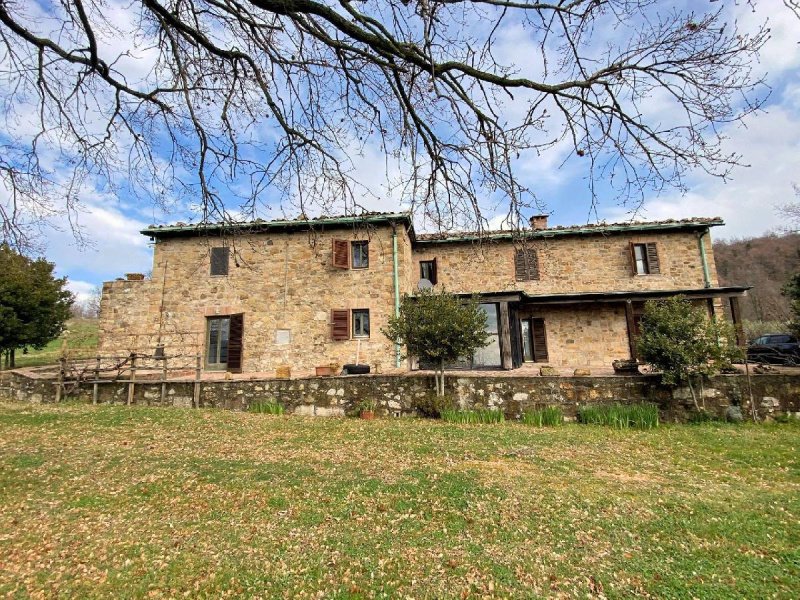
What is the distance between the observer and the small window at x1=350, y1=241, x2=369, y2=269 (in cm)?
1523

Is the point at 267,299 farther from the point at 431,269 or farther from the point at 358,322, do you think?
the point at 431,269

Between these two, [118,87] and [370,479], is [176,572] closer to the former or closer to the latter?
[370,479]

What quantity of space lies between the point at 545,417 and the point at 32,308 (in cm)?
2298

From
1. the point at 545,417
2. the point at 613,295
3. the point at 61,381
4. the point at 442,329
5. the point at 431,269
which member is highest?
the point at 431,269

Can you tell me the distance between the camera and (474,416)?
32.0 ft

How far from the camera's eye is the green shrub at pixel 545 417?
9.47 m

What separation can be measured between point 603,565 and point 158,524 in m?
4.33

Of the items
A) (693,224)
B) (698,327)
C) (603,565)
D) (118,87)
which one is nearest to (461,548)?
(603,565)

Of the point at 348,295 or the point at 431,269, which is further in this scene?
the point at 431,269

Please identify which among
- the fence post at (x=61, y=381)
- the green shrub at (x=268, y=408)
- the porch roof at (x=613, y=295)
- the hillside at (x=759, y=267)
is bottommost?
the green shrub at (x=268, y=408)

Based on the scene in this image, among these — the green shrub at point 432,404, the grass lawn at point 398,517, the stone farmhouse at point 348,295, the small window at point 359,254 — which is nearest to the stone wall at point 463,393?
the green shrub at point 432,404

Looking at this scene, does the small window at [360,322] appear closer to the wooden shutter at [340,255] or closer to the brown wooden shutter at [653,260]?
the wooden shutter at [340,255]

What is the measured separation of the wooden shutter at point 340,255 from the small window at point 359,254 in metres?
0.22

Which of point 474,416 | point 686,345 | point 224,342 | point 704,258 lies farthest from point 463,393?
point 704,258
